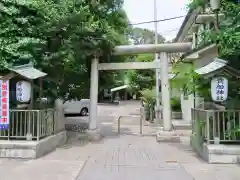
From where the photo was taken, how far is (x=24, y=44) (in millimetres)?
9391

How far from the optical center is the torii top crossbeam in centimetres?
1270

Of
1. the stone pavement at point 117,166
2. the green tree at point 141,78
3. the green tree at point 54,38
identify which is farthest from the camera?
the green tree at point 141,78

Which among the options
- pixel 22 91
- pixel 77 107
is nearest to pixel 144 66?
pixel 22 91

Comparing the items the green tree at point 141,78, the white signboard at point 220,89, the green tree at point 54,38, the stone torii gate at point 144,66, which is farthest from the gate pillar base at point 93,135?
the green tree at point 141,78

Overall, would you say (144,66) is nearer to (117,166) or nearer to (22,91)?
(22,91)

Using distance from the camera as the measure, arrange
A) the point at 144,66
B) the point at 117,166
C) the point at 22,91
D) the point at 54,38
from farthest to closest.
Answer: the point at 144,66 → the point at 54,38 → the point at 22,91 → the point at 117,166

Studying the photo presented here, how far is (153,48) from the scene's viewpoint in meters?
12.8

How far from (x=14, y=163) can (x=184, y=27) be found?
15695 mm

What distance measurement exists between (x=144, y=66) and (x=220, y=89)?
503 cm

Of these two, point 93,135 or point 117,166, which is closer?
point 117,166

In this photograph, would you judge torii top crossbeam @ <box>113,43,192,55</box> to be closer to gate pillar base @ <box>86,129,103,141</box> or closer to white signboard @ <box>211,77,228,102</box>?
gate pillar base @ <box>86,129,103,141</box>

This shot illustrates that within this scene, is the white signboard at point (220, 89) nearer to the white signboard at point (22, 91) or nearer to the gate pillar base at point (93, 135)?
the white signboard at point (22, 91)

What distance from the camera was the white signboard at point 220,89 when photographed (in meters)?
8.36

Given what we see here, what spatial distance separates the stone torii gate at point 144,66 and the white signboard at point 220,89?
4244 millimetres
